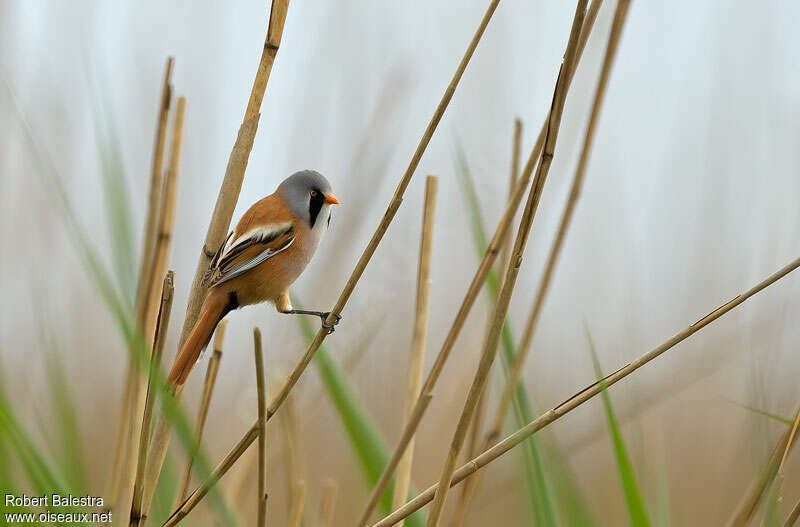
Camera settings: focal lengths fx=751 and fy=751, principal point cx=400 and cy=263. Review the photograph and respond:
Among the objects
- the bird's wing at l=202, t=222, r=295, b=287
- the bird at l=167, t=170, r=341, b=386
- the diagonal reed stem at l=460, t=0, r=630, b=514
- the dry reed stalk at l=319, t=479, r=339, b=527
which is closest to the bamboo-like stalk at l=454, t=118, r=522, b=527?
the diagonal reed stem at l=460, t=0, r=630, b=514

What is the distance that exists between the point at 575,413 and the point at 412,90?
1.11 m

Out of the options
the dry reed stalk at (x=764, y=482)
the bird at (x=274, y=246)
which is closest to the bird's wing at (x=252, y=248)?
the bird at (x=274, y=246)

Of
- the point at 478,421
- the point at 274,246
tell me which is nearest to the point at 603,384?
the point at 478,421

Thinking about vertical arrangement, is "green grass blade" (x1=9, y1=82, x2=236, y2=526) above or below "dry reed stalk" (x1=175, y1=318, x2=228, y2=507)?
above

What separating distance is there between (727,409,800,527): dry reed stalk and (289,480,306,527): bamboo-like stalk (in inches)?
25.0

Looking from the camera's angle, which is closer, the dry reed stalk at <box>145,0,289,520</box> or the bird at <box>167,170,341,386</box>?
the dry reed stalk at <box>145,0,289,520</box>

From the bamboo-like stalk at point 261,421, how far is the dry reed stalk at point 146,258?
1.30 ft

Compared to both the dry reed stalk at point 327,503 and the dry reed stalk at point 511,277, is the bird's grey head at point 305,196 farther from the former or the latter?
the dry reed stalk at point 511,277

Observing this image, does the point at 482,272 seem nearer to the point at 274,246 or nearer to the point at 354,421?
the point at 354,421

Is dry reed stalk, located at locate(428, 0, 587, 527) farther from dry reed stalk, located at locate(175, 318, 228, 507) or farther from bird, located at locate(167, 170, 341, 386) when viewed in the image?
bird, located at locate(167, 170, 341, 386)

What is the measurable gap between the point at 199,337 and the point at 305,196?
52 cm

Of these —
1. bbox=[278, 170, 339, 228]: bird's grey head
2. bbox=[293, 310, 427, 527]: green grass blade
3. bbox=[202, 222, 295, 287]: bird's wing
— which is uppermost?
bbox=[278, 170, 339, 228]: bird's grey head

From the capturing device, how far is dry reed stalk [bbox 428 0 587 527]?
0.89 meters

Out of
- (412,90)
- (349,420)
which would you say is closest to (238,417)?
(349,420)
